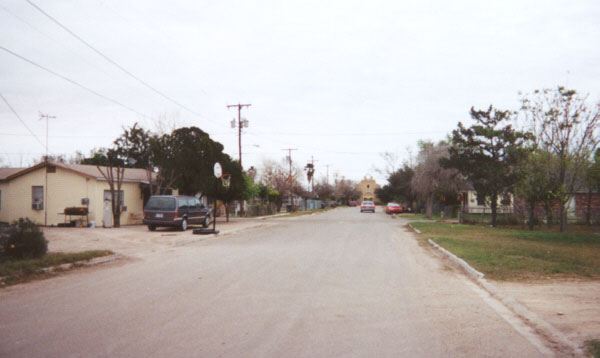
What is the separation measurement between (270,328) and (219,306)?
1.43 meters

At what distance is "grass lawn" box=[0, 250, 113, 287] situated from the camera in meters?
9.08

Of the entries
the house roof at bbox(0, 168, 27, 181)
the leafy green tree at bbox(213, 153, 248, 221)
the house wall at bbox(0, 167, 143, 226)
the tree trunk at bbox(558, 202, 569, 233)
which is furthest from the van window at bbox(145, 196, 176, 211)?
the tree trunk at bbox(558, 202, 569, 233)

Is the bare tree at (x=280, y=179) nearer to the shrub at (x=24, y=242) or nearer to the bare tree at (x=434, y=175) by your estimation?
the bare tree at (x=434, y=175)

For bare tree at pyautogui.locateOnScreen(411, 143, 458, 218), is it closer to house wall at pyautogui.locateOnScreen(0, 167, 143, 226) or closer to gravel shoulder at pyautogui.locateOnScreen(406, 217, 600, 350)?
house wall at pyautogui.locateOnScreen(0, 167, 143, 226)

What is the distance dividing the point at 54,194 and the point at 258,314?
78.9ft

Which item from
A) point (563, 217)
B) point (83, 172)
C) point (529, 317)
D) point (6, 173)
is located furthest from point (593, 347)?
point (6, 173)

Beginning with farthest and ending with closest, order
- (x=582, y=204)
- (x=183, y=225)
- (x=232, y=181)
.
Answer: (x=582, y=204) → (x=232, y=181) → (x=183, y=225)

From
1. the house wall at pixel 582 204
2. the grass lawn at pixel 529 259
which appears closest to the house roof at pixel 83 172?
the grass lawn at pixel 529 259

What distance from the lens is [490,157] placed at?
30328mm

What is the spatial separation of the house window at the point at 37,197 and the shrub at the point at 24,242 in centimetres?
1770

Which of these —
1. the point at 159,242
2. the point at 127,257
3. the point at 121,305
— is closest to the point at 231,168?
the point at 159,242

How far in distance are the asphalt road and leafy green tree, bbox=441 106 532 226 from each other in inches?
811

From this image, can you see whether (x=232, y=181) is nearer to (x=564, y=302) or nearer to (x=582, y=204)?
(x=564, y=302)

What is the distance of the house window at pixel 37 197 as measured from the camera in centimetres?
2684
